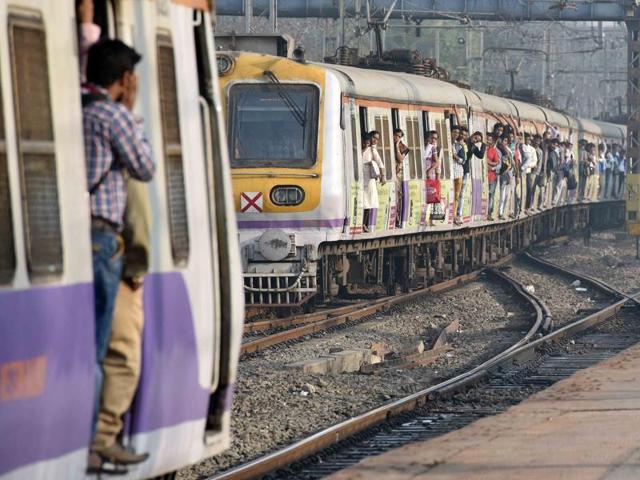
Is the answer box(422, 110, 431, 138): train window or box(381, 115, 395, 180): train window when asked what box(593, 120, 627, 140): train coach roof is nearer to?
box(422, 110, 431, 138): train window

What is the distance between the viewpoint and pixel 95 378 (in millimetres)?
5016

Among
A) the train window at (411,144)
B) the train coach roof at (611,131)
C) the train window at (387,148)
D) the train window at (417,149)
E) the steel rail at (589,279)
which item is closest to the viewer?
the train window at (387,148)

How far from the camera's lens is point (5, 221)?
4.48m

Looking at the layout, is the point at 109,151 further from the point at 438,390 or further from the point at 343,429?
the point at 438,390

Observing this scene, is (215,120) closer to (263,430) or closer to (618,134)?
(263,430)

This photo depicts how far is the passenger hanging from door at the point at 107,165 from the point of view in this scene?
16.6 ft

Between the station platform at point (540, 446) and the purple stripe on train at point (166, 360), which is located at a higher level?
the purple stripe on train at point (166, 360)

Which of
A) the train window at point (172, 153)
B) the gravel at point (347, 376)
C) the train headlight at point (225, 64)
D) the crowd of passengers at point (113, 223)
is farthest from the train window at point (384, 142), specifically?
the crowd of passengers at point (113, 223)

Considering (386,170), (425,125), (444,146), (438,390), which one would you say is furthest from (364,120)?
(438,390)

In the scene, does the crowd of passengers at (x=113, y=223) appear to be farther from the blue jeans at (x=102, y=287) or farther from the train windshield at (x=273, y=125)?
the train windshield at (x=273, y=125)

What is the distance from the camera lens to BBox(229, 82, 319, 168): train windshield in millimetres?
17219

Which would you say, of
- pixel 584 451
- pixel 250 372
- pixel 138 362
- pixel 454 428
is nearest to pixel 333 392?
pixel 250 372

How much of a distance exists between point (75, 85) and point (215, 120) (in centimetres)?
123

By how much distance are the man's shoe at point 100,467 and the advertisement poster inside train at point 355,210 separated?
42.4 feet
